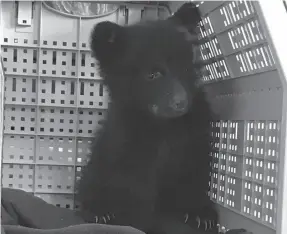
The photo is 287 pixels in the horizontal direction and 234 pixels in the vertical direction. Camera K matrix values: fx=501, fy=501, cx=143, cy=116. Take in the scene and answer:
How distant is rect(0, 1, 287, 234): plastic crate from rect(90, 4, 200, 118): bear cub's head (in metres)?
0.08

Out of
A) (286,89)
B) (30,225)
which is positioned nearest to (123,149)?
(30,225)

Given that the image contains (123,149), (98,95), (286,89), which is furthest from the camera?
(98,95)

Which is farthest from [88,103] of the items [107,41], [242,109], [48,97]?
[242,109]

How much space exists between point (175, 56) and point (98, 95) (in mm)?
246

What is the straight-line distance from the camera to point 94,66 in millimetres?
1178

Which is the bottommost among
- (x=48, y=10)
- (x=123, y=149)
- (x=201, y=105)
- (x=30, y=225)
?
(x=30, y=225)

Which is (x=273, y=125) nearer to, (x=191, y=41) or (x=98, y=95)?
(x=191, y=41)

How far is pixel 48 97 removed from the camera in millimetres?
1272

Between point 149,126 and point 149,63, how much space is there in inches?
5.4

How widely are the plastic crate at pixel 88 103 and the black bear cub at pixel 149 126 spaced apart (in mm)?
77

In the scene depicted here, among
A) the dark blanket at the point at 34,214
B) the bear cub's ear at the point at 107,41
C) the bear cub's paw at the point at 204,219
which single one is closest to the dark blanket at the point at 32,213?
the dark blanket at the point at 34,214

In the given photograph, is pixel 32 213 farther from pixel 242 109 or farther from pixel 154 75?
pixel 242 109

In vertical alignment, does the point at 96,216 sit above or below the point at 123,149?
below

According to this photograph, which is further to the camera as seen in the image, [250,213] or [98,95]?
[98,95]
